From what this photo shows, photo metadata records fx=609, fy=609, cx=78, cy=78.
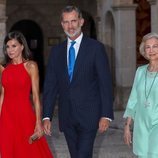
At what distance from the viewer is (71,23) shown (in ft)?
18.5

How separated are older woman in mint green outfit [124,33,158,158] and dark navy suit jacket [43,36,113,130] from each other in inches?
14.0

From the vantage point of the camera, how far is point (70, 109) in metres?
5.78

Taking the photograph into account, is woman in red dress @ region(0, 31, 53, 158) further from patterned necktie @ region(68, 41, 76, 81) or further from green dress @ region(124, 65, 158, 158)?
green dress @ region(124, 65, 158, 158)

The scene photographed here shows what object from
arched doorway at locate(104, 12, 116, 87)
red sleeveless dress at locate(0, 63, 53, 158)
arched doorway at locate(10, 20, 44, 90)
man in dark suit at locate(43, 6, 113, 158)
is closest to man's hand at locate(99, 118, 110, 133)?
man in dark suit at locate(43, 6, 113, 158)

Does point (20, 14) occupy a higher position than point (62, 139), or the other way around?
point (20, 14)

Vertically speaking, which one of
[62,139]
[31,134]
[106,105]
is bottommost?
[62,139]

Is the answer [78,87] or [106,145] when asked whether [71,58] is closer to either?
[78,87]

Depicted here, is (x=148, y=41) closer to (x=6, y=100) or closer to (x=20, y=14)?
(x=6, y=100)

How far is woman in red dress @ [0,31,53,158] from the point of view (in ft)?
20.6

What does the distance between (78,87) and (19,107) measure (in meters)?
0.93

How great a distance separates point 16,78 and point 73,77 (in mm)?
818

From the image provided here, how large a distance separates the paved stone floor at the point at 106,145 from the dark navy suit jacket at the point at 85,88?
11.4ft

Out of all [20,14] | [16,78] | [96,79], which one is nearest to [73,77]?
[96,79]

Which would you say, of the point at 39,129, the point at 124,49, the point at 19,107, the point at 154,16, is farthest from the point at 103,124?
the point at 124,49
